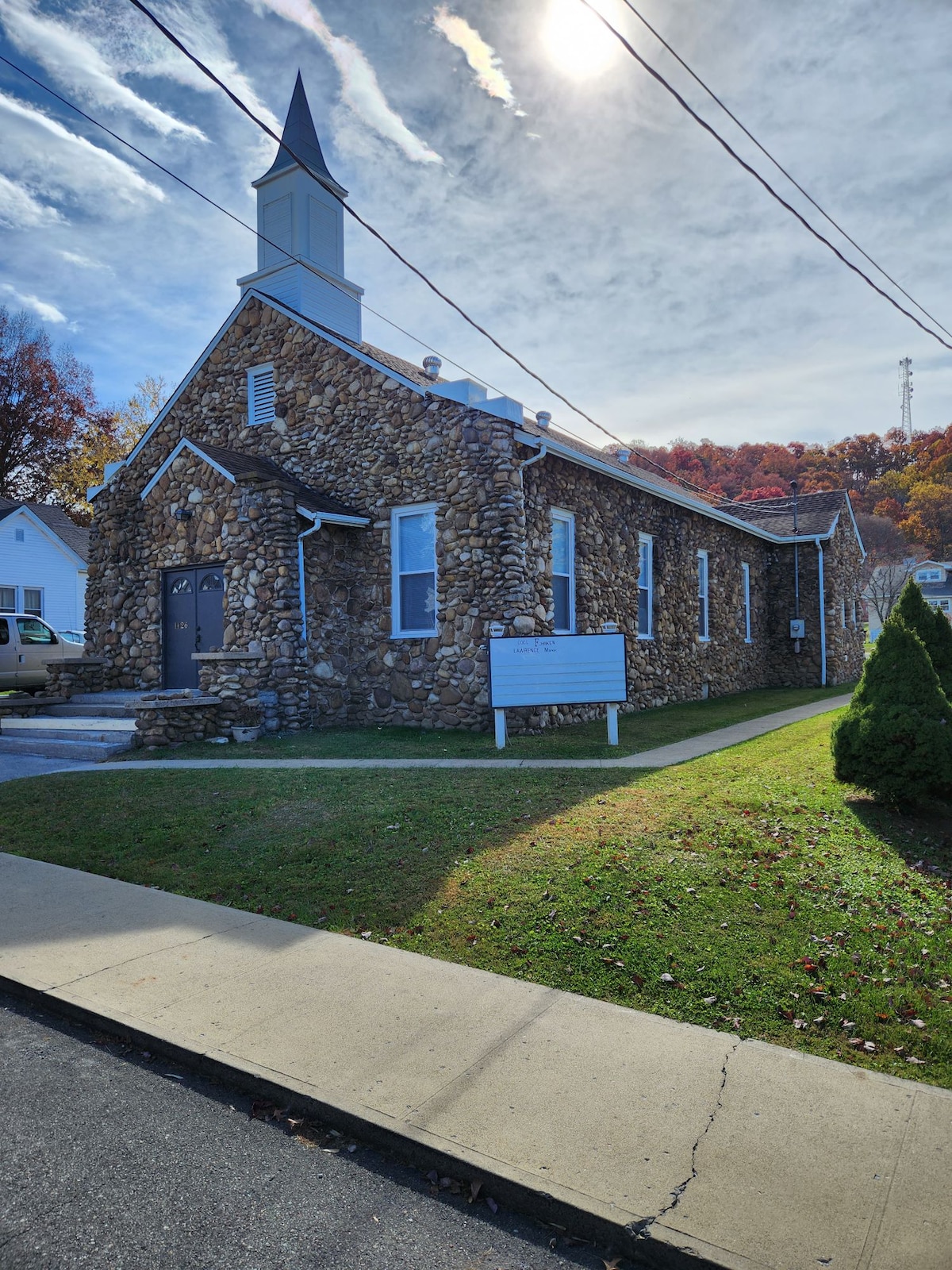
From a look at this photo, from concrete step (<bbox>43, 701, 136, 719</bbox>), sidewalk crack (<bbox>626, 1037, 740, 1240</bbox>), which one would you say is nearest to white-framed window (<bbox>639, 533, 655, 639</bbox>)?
concrete step (<bbox>43, 701, 136, 719</bbox>)

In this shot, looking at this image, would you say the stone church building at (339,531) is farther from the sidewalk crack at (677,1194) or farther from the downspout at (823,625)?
the sidewalk crack at (677,1194)

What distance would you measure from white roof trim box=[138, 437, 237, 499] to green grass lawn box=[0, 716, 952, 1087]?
603cm

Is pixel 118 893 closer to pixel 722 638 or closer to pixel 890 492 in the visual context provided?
pixel 722 638

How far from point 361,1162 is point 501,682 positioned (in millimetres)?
8025

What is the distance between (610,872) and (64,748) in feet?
28.6

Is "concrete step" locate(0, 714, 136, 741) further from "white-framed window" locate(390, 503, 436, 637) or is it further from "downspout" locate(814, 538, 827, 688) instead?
"downspout" locate(814, 538, 827, 688)

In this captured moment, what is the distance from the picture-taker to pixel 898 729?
671 cm

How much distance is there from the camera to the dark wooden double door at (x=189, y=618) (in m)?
14.1

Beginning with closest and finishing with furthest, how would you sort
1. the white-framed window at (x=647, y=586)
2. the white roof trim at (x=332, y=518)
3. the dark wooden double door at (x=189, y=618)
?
the white roof trim at (x=332, y=518)
the dark wooden double door at (x=189, y=618)
the white-framed window at (x=647, y=586)

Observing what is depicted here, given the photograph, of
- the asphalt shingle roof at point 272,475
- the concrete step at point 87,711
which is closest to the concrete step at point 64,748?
the concrete step at point 87,711

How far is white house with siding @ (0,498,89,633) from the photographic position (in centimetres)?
3225

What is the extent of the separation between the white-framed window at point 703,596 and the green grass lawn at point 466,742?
15.1ft

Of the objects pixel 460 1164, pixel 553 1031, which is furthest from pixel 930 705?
pixel 460 1164

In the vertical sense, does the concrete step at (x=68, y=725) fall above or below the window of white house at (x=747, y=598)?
below
